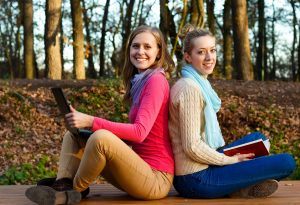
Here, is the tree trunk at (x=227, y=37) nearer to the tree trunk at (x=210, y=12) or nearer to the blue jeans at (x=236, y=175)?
the tree trunk at (x=210, y=12)

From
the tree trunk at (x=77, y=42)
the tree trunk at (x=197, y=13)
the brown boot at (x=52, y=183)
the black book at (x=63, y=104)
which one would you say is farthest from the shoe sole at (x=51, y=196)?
the tree trunk at (x=77, y=42)

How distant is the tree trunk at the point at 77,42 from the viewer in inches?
528

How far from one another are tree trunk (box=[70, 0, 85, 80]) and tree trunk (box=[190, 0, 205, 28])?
2.79 metres

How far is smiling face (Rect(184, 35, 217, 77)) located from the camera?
12.6 ft

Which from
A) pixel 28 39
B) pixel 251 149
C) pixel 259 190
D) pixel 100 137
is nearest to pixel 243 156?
pixel 251 149

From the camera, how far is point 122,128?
3.47 metres

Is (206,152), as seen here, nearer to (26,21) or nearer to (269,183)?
(269,183)

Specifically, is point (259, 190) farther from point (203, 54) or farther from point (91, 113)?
point (91, 113)

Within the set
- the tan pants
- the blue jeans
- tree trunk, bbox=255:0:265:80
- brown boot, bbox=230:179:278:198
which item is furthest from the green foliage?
tree trunk, bbox=255:0:265:80

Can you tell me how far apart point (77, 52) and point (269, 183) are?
1017 cm

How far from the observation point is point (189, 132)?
359cm

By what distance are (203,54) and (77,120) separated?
1.05 m

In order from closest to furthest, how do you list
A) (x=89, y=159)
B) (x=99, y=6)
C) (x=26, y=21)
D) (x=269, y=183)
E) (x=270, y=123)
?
(x=89, y=159), (x=269, y=183), (x=270, y=123), (x=26, y=21), (x=99, y=6)

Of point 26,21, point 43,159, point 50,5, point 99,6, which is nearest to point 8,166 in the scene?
point 43,159
